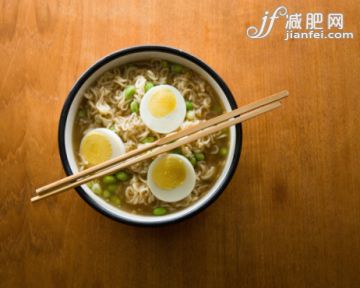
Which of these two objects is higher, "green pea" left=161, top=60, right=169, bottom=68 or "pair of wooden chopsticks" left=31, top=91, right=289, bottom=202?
"green pea" left=161, top=60, right=169, bottom=68

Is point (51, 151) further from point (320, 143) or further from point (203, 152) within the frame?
point (320, 143)

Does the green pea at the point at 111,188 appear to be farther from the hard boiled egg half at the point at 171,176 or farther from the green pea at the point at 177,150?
the green pea at the point at 177,150

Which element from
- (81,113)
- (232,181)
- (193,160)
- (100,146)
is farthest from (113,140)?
(232,181)

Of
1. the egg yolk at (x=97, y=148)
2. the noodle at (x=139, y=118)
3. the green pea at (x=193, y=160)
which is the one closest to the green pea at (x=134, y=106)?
the noodle at (x=139, y=118)

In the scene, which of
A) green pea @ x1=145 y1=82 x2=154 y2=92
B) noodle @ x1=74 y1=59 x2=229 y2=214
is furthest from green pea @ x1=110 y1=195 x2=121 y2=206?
green pea @ x1=145 y1=82 x2=154 y2=92

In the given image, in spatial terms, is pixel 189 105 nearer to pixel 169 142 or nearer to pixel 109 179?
pixel 169 142

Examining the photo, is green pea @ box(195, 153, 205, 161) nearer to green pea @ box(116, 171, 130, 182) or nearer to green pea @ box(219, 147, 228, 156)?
green pea @ box(219, 147, 228, 156)
